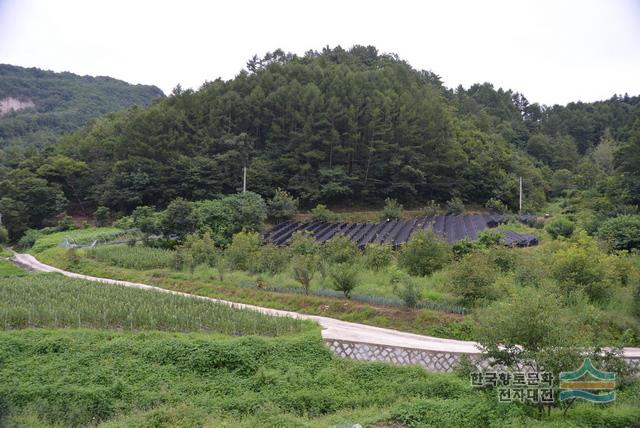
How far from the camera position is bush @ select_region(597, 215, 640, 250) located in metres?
21.2

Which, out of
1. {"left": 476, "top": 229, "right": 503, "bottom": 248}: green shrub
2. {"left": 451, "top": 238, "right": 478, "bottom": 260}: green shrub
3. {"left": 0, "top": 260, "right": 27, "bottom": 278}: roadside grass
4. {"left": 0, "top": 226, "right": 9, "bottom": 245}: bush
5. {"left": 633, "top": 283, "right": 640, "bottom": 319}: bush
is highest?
{"left": 476, "top": 229, "right": 503, "bottom": 248}: green shrub

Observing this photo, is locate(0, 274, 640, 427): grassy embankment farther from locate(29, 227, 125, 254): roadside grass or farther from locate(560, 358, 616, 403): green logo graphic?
locate(29, 227, 125, 254): roadside grass

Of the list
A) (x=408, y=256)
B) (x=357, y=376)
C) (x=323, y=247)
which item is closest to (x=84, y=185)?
(x=323, y=247)

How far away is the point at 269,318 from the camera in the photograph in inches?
539

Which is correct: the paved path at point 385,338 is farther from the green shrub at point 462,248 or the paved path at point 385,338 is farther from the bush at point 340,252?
the green shrub at point 462,248

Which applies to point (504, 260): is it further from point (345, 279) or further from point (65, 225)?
point (65, 225)

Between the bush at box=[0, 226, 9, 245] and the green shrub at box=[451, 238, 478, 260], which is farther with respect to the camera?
the bush at box=[0, 226, 9, 245]

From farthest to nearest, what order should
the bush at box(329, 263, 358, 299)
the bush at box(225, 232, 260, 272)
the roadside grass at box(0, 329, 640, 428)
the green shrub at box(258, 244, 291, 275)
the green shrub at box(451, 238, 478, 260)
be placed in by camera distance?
the green shrub at box(451, 238, 478, 260) < the bush at box(225, 232, 260, 272) < the green shrub at box(258, 244, 291, 275) < the bush at box(329, 263, 358, 299) < the roadside grass at box(0, 329, 640, 428)

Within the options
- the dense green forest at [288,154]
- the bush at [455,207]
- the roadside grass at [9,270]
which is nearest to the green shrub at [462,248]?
the dense green forest at [288,154]

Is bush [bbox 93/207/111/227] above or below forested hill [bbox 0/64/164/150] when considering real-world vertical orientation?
below

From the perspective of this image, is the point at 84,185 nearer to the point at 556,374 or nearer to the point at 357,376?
the point at 357,376

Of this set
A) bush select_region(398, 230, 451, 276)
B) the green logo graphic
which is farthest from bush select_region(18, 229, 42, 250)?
the green logo graphic

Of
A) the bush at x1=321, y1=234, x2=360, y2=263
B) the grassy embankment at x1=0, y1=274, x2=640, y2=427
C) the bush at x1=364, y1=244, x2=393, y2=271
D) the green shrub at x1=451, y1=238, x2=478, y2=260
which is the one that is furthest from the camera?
the green shrub at x1=451, y1=238, x2=478, y2=260

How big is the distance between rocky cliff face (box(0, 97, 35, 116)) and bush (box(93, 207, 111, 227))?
202 ft
